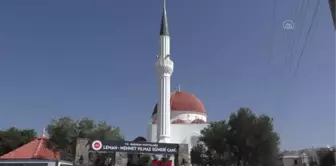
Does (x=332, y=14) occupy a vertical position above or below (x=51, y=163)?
above

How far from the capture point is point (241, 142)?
37.7m

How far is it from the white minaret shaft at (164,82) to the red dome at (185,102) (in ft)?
34.5

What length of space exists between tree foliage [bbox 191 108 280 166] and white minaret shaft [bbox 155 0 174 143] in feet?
16.8

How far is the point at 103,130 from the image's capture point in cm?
3725

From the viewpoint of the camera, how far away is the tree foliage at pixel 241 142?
3691 cm

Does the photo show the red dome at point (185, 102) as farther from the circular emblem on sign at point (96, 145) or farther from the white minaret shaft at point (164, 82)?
the circular emblem on sign at point (96, 145)

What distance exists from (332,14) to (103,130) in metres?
30.8

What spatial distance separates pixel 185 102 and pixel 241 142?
13.2 meters

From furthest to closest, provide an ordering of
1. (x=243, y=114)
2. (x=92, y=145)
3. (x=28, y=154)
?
1. (x=243, y=114)
2. (x=28, y=154)
3. (x=92, y=145)

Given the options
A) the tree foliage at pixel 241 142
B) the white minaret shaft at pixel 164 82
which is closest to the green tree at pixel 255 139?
the tree foliage at pixel 241 142

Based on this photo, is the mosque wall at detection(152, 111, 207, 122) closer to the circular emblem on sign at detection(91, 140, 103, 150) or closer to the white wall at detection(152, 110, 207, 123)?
the white wall at detection(152, 110, 207, 123)

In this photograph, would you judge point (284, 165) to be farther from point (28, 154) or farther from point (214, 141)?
point (28, 154)

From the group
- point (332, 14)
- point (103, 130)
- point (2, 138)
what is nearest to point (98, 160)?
point (103, 130)

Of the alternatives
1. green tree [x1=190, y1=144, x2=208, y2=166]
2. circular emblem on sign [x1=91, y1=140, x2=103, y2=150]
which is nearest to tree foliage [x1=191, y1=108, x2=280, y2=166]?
green tree [x1=190, y1=144, x2=208, y2=166]
